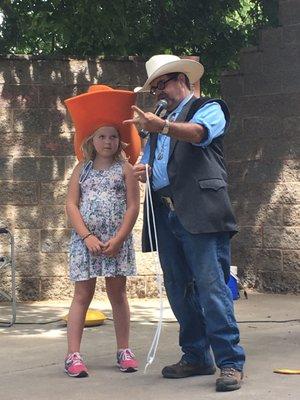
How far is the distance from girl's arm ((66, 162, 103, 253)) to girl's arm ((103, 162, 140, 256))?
73 millimetres

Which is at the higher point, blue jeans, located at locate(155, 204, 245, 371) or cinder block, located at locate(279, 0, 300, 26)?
cinder block, located at locate(279, 0, 300, 26)

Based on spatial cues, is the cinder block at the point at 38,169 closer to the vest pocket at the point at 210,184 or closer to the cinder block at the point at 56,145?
the cinder block at the point at 56,145

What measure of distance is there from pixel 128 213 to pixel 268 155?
3898 millimetres

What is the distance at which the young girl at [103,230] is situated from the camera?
16.7 feet

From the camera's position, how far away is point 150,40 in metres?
9.31

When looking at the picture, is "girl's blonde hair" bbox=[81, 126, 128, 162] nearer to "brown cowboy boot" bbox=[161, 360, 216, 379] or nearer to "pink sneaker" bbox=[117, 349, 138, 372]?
"pink sneaker" bbox=[117, 349, 138, 372]

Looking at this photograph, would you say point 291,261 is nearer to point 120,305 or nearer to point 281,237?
point 281,237

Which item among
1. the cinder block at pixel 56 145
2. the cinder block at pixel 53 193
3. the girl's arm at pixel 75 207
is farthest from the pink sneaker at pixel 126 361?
the cinder block at pixel 56 145

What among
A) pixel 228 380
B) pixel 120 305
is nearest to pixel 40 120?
pixel 120 305

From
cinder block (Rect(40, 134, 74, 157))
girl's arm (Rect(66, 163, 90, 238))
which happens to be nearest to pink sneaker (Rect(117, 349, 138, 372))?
girl's arm (Rect(66, 163, 90, 238))

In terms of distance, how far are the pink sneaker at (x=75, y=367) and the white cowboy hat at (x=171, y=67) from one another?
1.66 metres

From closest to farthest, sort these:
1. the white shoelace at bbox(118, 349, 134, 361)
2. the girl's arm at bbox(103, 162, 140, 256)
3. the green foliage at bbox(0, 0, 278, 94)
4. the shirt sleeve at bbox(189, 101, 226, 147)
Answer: the shirt sleeve at bbox(189, 101, 226, 147) → the girl's arm at bbox(103, 162, 140, 256) → the white shoelace at bbox(118, 349, 134, 361) → the green foliage at bbox(0, 0, 278, 94)

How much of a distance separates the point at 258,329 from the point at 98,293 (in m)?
2.06

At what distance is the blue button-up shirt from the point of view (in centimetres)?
453
